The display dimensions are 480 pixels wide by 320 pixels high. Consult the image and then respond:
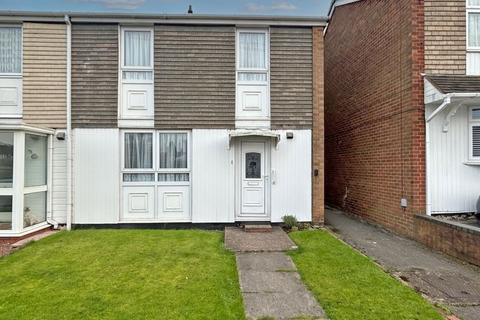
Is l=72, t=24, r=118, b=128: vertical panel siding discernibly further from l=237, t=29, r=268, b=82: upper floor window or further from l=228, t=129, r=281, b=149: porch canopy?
l=237, t=29, r=268, b=82: upper floor window

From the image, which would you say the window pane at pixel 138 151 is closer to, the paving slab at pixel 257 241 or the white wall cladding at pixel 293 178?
the paving slab at pixel 257 241

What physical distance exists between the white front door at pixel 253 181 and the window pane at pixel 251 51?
2.05m

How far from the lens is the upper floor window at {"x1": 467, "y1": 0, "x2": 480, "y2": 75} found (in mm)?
7039

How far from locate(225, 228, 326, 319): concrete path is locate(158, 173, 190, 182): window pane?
1962mm

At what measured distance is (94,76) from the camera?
25.8 feet

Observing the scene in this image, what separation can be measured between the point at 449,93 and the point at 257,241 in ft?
16.0

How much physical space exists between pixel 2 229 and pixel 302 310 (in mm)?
6494

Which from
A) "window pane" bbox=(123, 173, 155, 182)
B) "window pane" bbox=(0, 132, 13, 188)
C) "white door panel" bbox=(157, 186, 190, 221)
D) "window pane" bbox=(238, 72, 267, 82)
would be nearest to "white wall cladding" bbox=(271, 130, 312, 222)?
"window pane" bbox=(238, 72, 267, 82)

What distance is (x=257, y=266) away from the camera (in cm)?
520

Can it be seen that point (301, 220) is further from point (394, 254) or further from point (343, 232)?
point (394, 254)

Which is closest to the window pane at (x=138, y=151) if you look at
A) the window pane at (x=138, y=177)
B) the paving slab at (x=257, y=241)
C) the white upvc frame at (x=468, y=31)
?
the window pane at (x=138, y=177)

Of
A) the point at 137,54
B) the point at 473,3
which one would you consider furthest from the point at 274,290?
the point at 473,3

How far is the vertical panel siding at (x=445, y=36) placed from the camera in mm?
6957

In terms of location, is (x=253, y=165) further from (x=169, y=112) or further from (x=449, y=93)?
(x=449, y=93)
